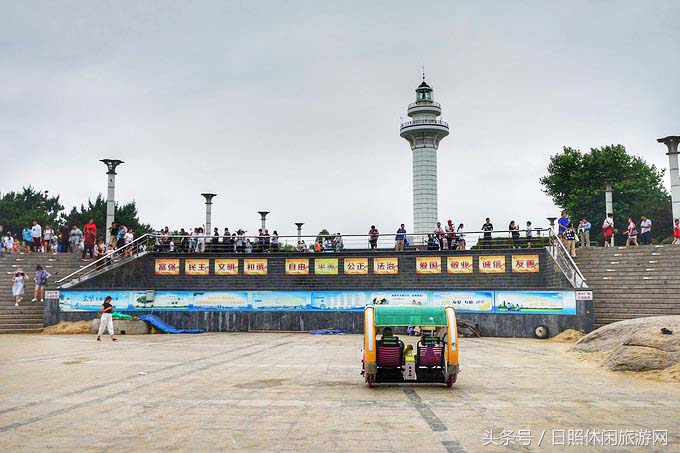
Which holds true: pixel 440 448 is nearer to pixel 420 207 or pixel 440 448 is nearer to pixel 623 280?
pixel 623 280

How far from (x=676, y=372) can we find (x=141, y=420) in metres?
10.4

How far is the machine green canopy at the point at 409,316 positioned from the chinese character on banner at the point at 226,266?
65.3 ft

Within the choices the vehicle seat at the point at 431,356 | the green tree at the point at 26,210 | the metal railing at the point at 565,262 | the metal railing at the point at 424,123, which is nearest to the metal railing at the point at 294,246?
the metal railing at the point at 565,262

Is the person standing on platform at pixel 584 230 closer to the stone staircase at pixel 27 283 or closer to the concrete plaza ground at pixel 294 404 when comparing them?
the concrete plaza ground at pixel 294 404

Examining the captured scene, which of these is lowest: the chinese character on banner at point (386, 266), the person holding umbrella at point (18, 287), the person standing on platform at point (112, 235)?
the person holding umbrella at point (18, 287)

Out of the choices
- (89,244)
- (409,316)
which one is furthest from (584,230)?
(89,244)

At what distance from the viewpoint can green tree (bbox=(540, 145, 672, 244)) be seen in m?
52.6

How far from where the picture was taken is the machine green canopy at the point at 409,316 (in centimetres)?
1021

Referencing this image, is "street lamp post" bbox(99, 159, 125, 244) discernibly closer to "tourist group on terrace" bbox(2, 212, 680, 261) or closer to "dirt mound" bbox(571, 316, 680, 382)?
"tourist group on terrace" bbox(2, 212, 680, 261)

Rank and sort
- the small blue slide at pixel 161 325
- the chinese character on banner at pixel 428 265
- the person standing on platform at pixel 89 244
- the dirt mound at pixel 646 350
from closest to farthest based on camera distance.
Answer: the dirt mound at pixel 646 350, the small blue slide at pixel 161 325, the chinese character on banner at pixel 428 265, the person standing on platform at pixel 89 244

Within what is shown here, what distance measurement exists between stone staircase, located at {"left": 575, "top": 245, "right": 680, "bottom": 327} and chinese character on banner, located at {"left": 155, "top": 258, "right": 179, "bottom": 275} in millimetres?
20296

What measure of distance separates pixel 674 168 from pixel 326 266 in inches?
724

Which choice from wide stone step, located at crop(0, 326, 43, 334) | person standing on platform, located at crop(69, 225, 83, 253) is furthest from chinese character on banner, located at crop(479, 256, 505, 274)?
person standing on platform, located at crop(69, 225, 83, 253)

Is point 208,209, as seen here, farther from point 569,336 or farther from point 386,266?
point 569,336
